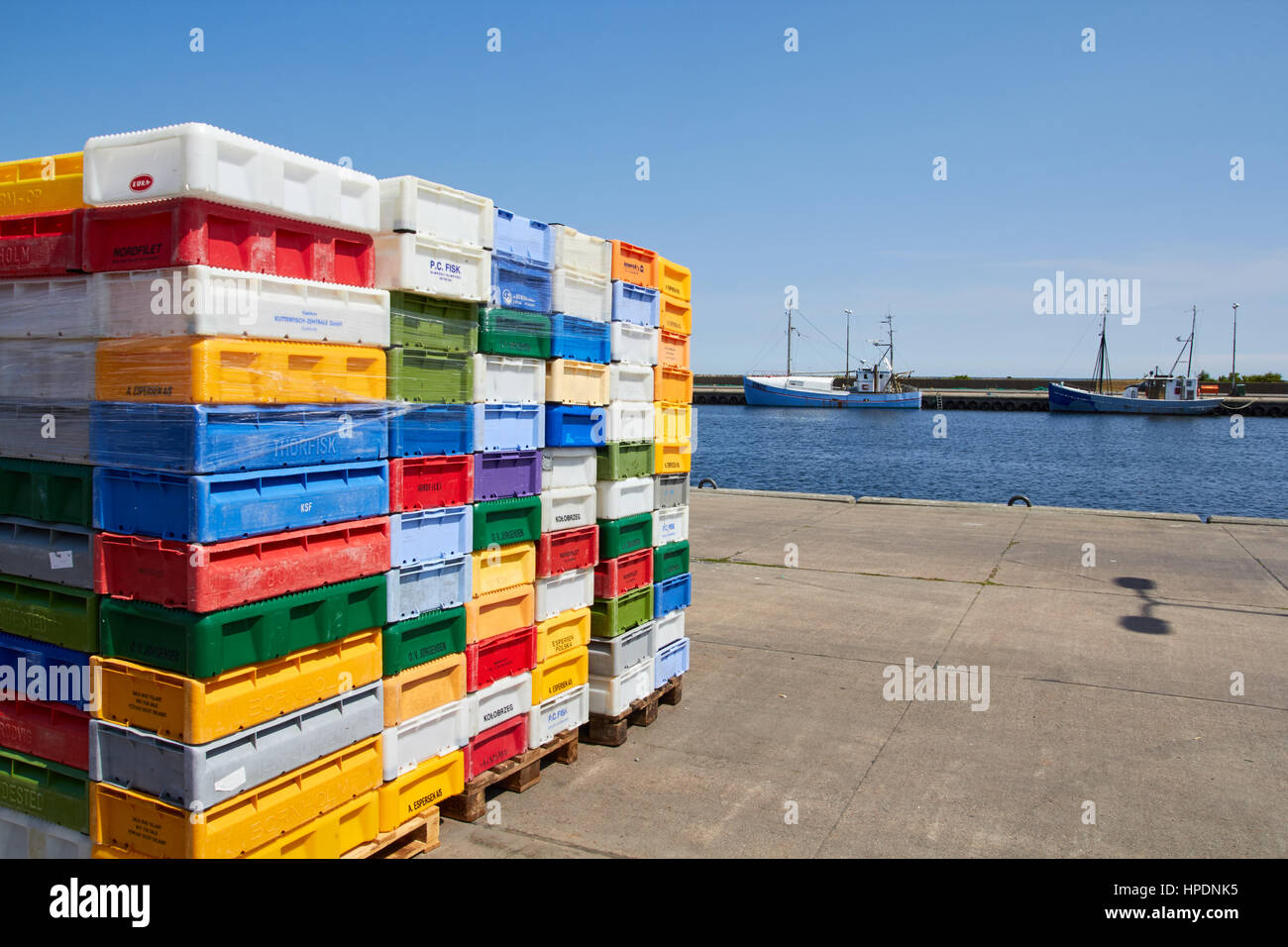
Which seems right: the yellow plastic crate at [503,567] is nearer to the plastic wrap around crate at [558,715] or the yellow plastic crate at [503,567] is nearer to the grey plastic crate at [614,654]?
the plastic wrap around crate at [558,715]

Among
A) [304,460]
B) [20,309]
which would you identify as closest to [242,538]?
[304,460]

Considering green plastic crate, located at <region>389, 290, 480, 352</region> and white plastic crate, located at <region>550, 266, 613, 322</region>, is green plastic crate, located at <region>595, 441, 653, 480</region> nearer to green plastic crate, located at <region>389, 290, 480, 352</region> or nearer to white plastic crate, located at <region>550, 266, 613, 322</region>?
white plastic crate, located at <region>550, 266, 613, 322</region>

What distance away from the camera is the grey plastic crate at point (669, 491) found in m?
7.97

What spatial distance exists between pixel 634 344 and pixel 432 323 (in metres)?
2.28

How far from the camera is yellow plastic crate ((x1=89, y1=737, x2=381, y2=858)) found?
13.7 ft

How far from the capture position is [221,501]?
4250 mm

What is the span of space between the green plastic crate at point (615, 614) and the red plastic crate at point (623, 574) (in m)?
0.05

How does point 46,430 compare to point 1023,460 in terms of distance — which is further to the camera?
point 1023,460

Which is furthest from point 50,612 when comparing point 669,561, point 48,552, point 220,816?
point 669,561

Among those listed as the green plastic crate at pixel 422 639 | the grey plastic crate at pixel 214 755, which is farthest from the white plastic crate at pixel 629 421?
the grey plastic crate at pixel 214 755

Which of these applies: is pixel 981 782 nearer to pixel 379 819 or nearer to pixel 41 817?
pixel 379 819

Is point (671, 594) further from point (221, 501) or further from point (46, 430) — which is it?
point (46, 430)

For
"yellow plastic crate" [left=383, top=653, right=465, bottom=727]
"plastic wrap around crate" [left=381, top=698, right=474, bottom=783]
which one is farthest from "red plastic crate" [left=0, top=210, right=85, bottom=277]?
"plastic wrap around crate" [left=381, top=698, right=474, bottom=783]

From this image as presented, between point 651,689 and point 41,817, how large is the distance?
4.36 metres
